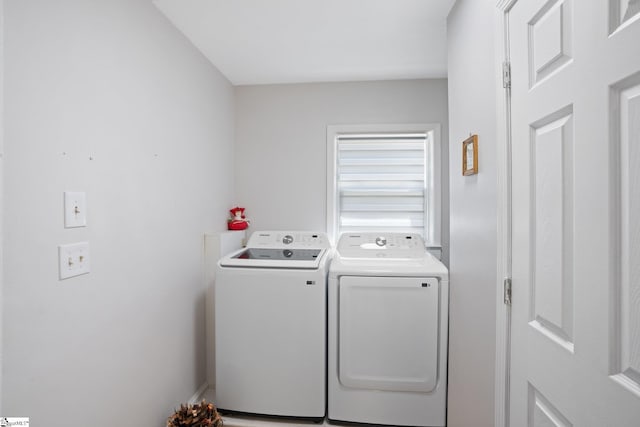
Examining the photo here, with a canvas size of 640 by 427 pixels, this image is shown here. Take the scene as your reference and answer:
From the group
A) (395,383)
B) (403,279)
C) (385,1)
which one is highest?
(385,1)

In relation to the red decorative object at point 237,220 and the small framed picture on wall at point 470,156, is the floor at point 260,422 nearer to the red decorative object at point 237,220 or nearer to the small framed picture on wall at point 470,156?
the red decorative object at point 237,220

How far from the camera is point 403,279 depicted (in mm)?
1887

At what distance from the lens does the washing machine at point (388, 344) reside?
188 centimetres

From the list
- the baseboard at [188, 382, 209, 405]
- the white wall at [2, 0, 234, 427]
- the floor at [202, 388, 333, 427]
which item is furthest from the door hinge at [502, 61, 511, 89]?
the baseboard at [188, 382, 209, 405]

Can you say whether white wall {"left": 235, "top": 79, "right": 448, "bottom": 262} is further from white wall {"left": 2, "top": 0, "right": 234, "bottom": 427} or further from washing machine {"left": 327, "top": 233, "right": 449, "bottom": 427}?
washing machine {"left": 327, "top": 233, "right": 449, "bottom": 427}

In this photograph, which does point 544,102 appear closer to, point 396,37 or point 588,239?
point 588,239

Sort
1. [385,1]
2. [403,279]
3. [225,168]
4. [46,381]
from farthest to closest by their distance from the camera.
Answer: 1. [225,168]
2. [403,279]
3. [385,1]
4. [46,381]

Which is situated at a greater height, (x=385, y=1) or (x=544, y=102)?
(x=385, y=1)

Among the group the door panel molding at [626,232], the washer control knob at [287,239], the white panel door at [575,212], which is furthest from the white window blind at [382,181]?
the door panel molding at [626,232]

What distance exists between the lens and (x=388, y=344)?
190 centimetres

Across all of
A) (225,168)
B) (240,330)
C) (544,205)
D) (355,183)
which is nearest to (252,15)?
(225,168)

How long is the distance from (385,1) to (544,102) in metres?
1.15

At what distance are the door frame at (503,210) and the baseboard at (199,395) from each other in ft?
5.96

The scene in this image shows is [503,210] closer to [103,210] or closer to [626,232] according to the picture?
[626,232]
